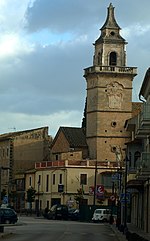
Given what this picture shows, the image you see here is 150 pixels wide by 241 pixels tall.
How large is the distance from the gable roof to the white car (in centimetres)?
3421

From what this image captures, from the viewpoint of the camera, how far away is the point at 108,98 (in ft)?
386

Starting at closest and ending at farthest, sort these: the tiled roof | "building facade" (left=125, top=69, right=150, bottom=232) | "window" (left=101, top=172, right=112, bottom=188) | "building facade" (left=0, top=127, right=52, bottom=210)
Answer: "building facade" (left=125, top=69, right=150, bottom=232)
"window" (left=101, top=172, right=112, bottom=188)
the tiled roof
"building facade" (left=0, top=127, right=52, bottom=210)

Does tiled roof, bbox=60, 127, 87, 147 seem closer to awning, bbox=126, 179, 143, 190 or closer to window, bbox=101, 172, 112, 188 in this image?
window, bbox=101, 172, 112, 188

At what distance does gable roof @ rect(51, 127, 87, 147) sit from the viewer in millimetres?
120794

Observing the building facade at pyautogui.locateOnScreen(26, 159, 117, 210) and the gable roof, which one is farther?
the gable roof

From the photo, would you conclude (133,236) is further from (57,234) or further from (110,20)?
(110,20)

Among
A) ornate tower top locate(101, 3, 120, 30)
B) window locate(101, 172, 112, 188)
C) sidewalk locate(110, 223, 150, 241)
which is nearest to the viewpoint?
sidewalk locate(110, 223, 150, 241)

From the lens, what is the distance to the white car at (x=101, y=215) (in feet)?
280

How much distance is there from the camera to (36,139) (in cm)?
13550

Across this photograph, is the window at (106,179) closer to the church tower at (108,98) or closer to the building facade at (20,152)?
the church tower at (108,98)

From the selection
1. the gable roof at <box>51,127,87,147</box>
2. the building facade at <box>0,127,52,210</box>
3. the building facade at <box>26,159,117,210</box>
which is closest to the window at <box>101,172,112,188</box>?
the building facade at <box>26,159,117,210</box>

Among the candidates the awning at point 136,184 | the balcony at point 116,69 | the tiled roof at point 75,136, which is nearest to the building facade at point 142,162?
the awning at point 136,184

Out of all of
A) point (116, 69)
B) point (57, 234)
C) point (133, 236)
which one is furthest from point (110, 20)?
point (133, 236)

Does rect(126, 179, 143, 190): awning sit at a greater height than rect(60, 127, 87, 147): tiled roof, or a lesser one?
lesser
